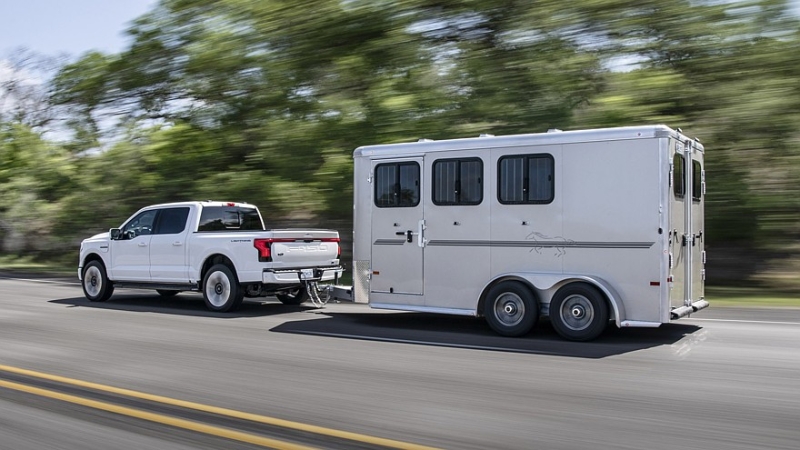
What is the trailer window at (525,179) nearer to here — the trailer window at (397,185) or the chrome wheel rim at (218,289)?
Result: the trailer window at (397,185)

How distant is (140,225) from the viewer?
600 inches

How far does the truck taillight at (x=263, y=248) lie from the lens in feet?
43.8

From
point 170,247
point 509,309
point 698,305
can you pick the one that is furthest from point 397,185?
point 170,247

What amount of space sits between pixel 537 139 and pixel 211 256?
649 centimetres

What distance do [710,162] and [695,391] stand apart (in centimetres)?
1204

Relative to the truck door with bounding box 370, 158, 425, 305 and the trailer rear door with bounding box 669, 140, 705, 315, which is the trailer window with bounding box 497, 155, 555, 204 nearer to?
the truck door with bounding box 370, 158, 425, 305

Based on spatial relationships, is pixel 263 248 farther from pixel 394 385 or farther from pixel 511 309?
pixel 394 385

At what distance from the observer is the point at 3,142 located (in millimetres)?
42094

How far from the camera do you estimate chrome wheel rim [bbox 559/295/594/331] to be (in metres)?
10.1

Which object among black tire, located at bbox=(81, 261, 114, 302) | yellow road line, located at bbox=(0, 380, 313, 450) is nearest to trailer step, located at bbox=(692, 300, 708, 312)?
yellow road line, located at bbox=(0, 380, 313, 450)

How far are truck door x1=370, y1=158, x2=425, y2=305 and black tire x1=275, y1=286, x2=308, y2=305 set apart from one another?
3.13 meters

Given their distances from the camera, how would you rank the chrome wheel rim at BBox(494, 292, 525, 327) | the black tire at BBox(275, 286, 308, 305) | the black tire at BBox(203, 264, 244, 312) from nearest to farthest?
the chrome wheel rim at BBox(494, 292, 525, 327) < the black tire at BBox(203, 264, 244, 312) < the black tire at BBox(275, 286, 308, 305)

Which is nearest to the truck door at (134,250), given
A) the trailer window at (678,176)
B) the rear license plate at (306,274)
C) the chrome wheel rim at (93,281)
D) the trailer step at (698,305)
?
the chrome wheel rim at (93,281)

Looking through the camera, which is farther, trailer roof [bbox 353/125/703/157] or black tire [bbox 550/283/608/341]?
black tire [bbox 550/283/608/341]
